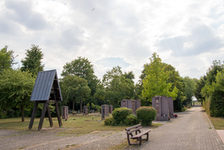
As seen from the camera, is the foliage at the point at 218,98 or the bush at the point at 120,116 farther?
the foliage at the point at 218,98

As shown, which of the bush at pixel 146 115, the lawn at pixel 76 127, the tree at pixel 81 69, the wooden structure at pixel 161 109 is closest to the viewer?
the lawn at pixel 76 127

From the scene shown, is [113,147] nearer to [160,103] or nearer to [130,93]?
[160,103]

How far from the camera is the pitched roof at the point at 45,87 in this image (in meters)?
16.3

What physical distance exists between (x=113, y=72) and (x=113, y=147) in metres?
42.7

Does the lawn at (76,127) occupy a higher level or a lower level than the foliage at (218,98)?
lower

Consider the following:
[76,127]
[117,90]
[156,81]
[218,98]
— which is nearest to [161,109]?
[218,98]

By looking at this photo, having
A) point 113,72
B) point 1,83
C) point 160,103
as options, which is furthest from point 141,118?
point 113,72

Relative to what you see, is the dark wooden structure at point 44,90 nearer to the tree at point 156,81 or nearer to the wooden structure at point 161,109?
the wooden structure at point 161,109

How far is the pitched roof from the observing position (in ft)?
53.4

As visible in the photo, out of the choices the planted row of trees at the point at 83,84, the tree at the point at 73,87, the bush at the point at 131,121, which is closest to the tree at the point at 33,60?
the planted row of trees at the point at 83,84

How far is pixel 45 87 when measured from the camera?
16578 mm

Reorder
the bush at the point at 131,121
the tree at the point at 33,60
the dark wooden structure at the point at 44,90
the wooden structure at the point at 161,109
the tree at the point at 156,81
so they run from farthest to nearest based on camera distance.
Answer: the tree at the point at 33,60 → the tree at the point at 156,81 → the wooden structure at the point at 161,109 → the bush at the point at 131,121 → the dark wooden structure at the point at 44,90

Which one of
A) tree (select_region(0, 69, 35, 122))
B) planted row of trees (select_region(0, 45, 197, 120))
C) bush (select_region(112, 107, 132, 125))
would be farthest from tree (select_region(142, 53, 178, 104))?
tree (select_region(0, 69, 35, 122))

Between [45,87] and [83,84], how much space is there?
29.9m
